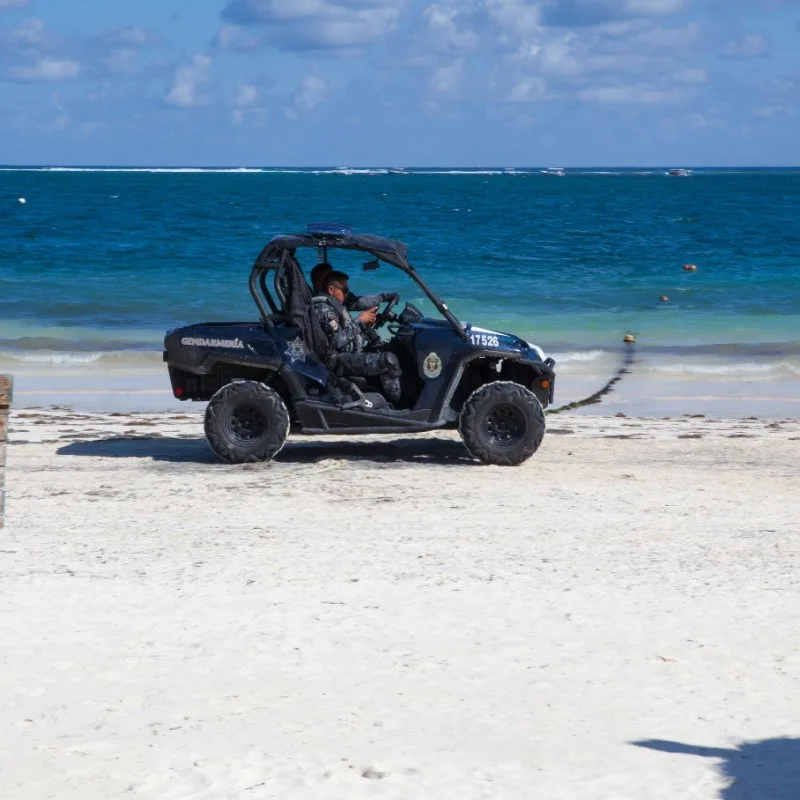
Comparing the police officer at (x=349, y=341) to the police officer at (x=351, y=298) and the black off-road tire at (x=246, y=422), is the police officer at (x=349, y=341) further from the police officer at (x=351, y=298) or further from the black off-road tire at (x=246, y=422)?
the black off-road tire at (x=246, y=422)

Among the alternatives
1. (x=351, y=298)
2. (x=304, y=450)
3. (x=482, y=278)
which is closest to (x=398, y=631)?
(x=351, y=298)

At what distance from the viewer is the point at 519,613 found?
6453 millimetres

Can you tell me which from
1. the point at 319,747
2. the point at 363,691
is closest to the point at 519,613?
the point at 363,691

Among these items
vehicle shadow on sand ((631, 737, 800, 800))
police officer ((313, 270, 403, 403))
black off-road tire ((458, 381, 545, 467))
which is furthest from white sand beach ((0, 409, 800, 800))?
police officer ((313, 270, 403, 403))

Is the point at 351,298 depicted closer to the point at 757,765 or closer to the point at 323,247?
the point at 323,247

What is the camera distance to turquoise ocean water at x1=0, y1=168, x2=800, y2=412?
67.4ft

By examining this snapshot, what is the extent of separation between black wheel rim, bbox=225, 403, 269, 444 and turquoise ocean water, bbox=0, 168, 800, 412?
7.84 m

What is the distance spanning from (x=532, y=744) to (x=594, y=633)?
1.30 metres

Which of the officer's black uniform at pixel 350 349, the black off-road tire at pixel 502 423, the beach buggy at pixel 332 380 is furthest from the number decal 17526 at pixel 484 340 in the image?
the officer's black uniform at pixel 350 349

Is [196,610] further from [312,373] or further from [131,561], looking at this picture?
[312,373]

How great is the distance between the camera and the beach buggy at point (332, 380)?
10.0 meters

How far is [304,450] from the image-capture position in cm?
1103

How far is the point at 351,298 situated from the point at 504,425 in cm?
146

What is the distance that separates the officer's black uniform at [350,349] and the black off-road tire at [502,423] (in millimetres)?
588
